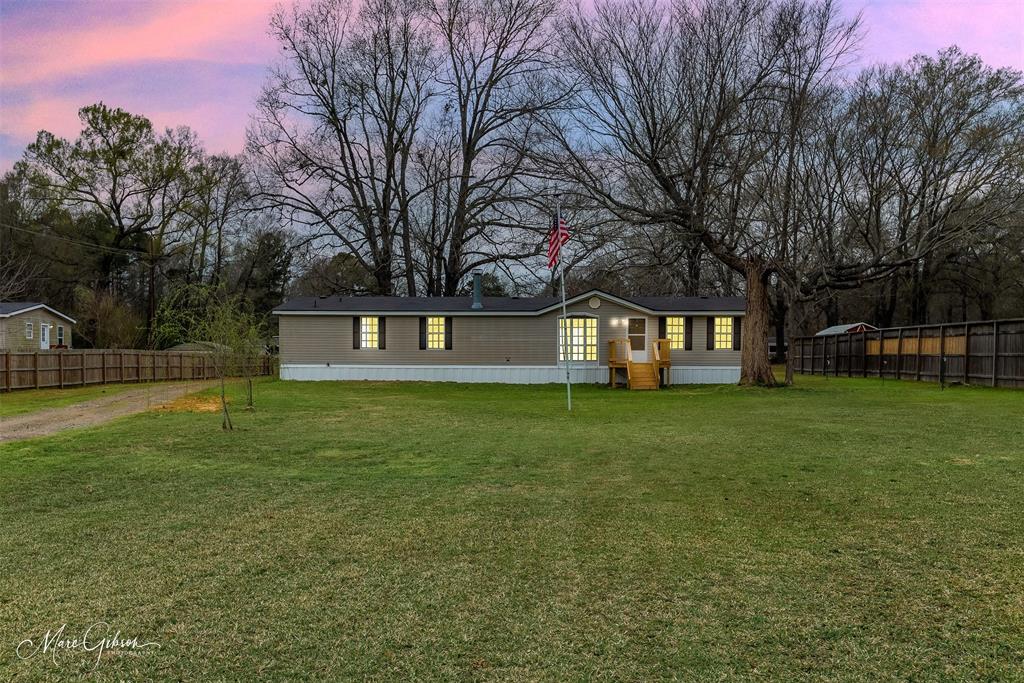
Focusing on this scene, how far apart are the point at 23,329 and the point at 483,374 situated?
74.1ft

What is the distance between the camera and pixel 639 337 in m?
25.2

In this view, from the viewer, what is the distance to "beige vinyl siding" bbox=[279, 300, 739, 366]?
2564 cm

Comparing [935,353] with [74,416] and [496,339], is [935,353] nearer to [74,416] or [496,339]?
[496,339]

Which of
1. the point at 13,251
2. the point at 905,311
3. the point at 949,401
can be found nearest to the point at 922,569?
the point at 949,401

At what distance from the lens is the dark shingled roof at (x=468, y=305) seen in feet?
83.0

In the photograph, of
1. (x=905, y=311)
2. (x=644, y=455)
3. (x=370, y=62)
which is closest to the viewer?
(x=644, y=455)

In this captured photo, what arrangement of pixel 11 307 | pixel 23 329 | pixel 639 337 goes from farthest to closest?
pixel 23 329
pixel 11 307
pixel 639 337

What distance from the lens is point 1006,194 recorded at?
18984 mm

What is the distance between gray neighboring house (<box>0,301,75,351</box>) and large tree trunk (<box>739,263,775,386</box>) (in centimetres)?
2985

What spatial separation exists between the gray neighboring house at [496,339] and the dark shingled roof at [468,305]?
0.13 feet

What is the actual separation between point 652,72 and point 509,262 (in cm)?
1510

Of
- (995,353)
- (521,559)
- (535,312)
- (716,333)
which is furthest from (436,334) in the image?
(521,559)

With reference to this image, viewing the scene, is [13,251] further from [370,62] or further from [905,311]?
[905,311]

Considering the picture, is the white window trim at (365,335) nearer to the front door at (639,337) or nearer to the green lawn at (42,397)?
the green lawn at (42,397)
